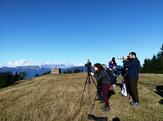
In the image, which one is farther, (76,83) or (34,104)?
(76,83)

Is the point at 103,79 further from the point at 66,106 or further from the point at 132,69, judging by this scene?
the point at 66,106

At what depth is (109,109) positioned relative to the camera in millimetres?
18031

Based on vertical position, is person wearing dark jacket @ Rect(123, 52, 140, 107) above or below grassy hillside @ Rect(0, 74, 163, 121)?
above

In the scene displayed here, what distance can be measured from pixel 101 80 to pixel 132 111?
3.12 metres

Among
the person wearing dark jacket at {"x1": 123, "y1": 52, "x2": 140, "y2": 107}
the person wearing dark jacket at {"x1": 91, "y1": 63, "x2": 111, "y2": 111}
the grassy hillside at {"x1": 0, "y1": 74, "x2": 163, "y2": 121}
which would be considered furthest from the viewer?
the person wearing dark jacket at {"x1": 123, "y1": 52, "x2": 140, "y2": 107}

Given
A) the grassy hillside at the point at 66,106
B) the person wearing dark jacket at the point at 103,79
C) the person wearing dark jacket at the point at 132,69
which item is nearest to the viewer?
the person wearing dark jacket at the point at 103,79

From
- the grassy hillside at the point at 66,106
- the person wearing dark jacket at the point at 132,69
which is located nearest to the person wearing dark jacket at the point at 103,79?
the grassy hillside at the point at 66,106

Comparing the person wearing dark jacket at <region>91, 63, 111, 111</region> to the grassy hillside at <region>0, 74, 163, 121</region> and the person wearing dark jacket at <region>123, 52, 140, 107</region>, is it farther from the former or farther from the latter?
the person wearing dark jacket at <region>123, 52, 140, 107</region>

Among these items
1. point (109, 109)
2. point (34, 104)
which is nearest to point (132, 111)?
point (109, 109)

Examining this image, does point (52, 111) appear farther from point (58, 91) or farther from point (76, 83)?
point (76, 83)

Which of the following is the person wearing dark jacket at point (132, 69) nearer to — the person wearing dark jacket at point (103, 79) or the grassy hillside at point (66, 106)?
the grassy hillside at point (66, 106)

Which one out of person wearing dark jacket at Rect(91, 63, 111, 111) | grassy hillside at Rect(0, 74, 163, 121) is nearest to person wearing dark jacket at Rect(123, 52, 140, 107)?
grassy hillside at Rect(0, 74, 163, 121)

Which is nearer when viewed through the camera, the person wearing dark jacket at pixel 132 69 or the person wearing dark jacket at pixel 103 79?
the person wearing dark jacket at pixel 103 79

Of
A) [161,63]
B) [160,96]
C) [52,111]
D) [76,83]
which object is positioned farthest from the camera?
[161,63]
